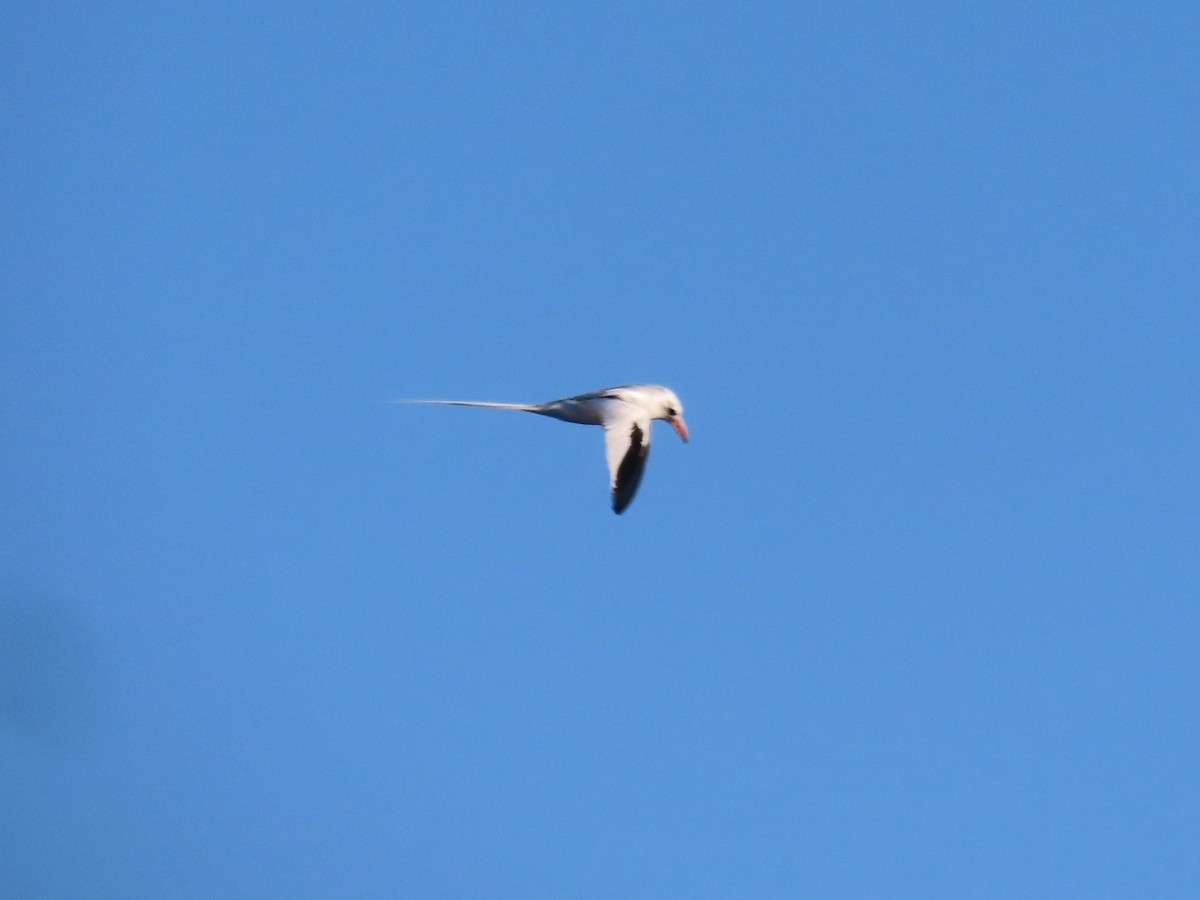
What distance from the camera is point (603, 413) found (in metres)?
26.9

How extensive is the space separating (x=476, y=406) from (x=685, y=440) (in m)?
3.49

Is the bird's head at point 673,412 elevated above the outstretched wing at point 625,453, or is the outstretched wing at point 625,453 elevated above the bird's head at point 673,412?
the bird's head at point 673,412

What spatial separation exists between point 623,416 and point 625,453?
1012 mm

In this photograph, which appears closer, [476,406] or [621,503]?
[621,503]

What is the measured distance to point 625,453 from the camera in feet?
83.9

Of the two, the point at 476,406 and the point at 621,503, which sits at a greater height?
the point at 476,406

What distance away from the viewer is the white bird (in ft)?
83.3

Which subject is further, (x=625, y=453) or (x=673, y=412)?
(x=673, y=412)

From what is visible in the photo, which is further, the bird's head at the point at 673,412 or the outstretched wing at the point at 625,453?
the bird's head at the point at 673,412

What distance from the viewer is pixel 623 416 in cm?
2642

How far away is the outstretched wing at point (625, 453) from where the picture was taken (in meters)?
25.2

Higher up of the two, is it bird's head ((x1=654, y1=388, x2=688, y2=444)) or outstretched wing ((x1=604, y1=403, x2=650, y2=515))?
bird's head ((x1=654, y1=388, x2=688, y2=444))

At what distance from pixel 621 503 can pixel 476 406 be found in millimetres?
3693

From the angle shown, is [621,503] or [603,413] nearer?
[621,503]
